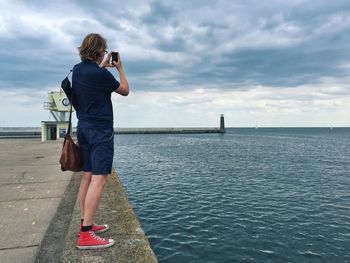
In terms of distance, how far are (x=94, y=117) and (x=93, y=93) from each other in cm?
31

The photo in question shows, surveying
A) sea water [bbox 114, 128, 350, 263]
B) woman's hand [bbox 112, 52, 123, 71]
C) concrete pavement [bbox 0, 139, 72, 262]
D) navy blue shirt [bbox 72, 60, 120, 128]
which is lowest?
sea water [bbox 114, 128, 350, 263]

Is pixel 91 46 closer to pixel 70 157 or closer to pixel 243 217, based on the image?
pixel 70 157

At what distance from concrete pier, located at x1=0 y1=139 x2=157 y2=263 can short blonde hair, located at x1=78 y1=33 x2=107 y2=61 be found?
8.15 ft

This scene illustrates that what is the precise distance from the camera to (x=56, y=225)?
5.02 meters

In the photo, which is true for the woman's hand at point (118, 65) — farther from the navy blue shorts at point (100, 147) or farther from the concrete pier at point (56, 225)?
the concrete pier at point (56, 225)

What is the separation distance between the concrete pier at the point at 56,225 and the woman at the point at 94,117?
239 mm

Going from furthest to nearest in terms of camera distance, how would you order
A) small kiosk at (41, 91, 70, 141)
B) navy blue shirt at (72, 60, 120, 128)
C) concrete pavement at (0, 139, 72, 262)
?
small kiosk at (41, 91, 70, 141), concrete pavement at (0, 139, 72, 262), navy blue shirt at (72, 60, 120, 128)

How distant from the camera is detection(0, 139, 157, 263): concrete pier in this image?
362cm

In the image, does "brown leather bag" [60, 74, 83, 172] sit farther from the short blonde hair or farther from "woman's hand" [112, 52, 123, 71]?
"woman's hand" [112, 52, 123, 71]

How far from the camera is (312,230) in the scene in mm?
9789

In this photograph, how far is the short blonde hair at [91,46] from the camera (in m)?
3.70

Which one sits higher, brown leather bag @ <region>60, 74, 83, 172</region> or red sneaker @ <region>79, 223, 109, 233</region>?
brown leather bag @ <region>60, 74, 83, 172</region>

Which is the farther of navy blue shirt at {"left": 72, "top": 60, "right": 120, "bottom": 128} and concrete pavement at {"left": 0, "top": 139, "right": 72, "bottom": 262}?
concrete pavement at {"left": 0, "top": 139, "right": 72, "bottom": 262}

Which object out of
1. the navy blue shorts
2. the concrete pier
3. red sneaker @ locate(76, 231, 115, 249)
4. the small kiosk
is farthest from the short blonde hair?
the small kiosk
